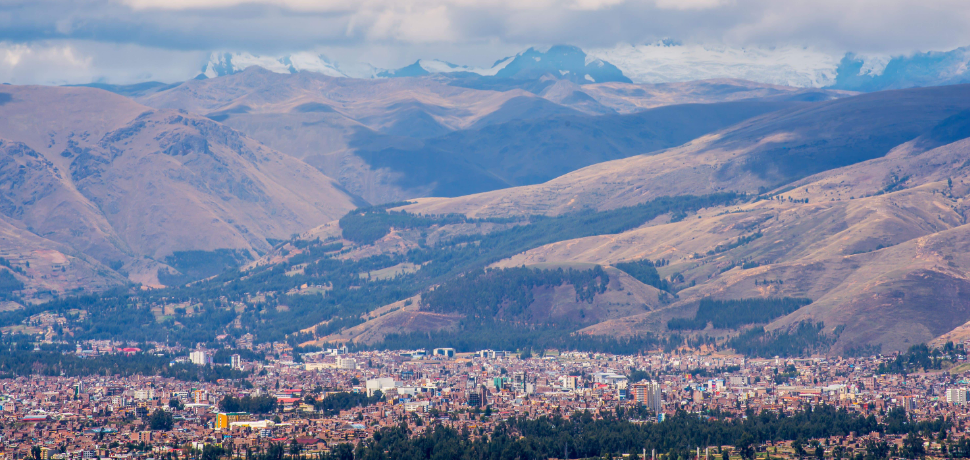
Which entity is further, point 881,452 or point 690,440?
point 690,440

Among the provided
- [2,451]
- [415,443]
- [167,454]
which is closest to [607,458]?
[415,443]

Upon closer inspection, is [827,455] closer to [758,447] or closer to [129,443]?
[758,447]

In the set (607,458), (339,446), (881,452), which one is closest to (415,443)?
(339,446)

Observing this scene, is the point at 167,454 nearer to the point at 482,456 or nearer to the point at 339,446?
the point at 339,446

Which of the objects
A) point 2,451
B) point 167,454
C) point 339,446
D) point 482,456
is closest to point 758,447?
point 482,456

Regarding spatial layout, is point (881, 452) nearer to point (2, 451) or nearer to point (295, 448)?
point (295, 448)

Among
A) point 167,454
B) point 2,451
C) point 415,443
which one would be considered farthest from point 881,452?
point 2,451

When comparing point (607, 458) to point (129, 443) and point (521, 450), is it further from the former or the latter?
point (129, 443)
